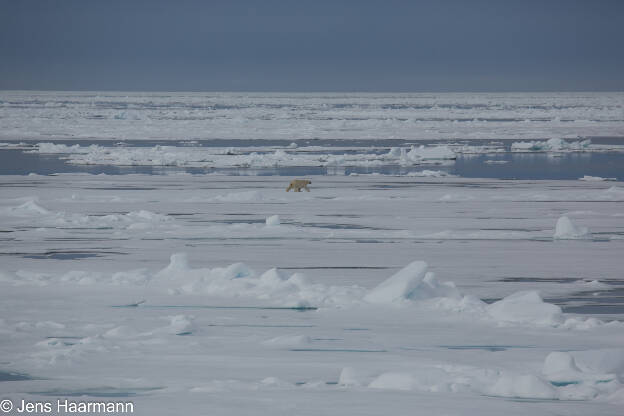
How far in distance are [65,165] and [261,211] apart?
34.5 ft

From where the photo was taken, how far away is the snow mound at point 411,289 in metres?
7.92

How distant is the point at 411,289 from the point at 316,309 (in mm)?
825

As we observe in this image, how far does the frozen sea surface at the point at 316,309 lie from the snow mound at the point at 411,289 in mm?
17

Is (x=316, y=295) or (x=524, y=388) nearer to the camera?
(x=524, y=388)

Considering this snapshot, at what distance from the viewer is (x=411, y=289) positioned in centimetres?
795

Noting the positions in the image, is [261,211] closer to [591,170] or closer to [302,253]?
[302,253]

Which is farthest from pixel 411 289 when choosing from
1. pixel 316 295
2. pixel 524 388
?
pixel 524 388

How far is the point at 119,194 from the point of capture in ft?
55.3

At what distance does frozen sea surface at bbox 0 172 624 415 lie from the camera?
17.9 ft

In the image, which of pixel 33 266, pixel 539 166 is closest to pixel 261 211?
pixel 33 266

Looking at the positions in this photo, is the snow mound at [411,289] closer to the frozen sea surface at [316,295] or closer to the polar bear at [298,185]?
the frozen sea surface at [316,295]

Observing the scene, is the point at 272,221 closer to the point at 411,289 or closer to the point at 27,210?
the point at 27,210

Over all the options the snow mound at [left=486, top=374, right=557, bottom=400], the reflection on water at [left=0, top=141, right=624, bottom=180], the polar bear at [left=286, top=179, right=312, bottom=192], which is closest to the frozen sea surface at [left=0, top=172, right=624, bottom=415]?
the snow mound at [left=486, top=374, right=557, bottom=400]

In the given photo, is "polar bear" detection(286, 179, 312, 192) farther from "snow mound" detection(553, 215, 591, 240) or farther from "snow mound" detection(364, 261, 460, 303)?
"snow mound" detection(364, 261, 460, 303)
